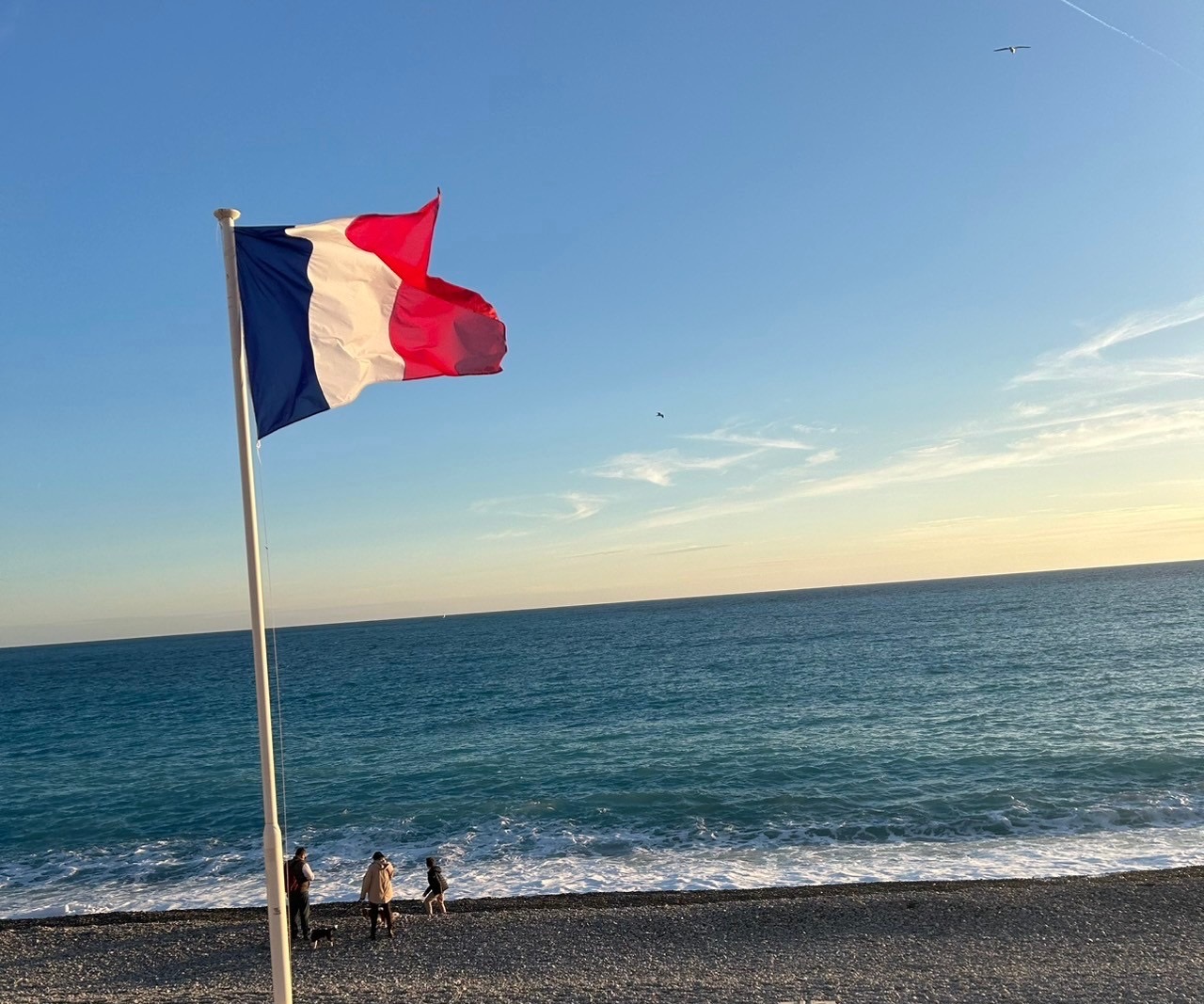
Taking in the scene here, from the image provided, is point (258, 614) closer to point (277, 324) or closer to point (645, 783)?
point (277, 324)

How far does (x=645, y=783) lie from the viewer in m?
27.9

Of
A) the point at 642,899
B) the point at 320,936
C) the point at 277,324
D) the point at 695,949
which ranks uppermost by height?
the point at 277,324

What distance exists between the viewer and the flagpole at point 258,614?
22.4 ft

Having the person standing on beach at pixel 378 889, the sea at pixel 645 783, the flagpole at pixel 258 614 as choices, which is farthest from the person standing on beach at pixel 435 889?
the flagpole at pixel 258 614

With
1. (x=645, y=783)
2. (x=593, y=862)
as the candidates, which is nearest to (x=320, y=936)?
(x=593, y=862)

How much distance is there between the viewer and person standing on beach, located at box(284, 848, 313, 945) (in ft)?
49.3

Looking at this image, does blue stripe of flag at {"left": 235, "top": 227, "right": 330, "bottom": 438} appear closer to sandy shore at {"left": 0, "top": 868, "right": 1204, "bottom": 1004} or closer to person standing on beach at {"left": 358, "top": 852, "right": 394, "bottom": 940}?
sandy shore at {"left": 0, "top": 868, "right": 1204, "bottom": 1004}

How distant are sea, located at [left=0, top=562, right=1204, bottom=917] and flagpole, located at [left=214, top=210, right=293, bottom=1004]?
42.2 feet

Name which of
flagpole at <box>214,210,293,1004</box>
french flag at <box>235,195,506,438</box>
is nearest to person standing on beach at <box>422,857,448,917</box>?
flagpole at <box>214,210,293,1004</box>

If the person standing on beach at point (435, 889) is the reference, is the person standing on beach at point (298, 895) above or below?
Result: above

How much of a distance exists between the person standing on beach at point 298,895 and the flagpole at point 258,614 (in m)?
8.75

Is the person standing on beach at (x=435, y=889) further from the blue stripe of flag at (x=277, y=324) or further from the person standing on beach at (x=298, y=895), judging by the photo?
the blue stripe of flag at (x=277, y=324)

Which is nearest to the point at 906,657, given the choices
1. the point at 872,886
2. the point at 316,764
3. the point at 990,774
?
the point at 990,774

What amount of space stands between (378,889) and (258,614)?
1033 cm
